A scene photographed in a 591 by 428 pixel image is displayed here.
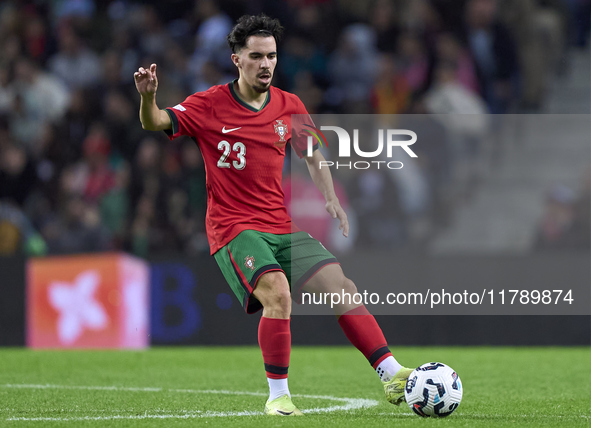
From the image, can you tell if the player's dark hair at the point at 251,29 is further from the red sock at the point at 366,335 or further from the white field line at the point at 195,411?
the white field line at the point at 195,411

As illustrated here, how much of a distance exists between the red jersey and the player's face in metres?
0.18

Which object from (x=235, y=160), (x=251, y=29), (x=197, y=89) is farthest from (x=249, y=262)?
(x=197, y=89)

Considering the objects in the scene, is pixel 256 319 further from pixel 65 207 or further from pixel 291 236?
pixel 291 236

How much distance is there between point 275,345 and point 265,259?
1.44 ft

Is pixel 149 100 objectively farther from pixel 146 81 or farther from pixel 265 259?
pixel 265 259

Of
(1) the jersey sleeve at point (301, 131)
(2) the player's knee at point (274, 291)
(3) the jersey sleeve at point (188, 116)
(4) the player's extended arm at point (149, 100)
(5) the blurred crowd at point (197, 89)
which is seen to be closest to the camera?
(4) the player's extended arm at point (149, 100)

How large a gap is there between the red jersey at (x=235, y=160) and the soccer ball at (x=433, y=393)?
1077mm

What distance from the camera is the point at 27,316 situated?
32.6 feet

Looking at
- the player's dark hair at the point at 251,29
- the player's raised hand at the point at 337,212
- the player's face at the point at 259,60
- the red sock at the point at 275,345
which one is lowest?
the red sock at the point at 275,345

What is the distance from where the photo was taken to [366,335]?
4809 millimetres

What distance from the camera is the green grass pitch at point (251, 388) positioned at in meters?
4.40

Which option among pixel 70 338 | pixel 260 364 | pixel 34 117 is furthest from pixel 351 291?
pixel 34 117

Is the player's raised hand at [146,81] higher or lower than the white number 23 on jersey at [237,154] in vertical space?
higher

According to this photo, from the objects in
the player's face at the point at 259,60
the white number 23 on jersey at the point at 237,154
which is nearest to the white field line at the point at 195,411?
the white number 23 on jersey at the point at 237,154
